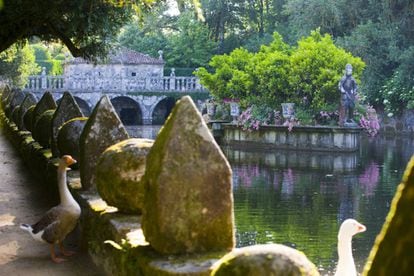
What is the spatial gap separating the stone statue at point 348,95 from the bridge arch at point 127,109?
Result: 25407mm

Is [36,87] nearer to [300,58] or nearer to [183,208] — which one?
[300,58]

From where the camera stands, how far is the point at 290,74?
28078mm

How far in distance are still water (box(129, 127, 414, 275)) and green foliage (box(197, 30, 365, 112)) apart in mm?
2812

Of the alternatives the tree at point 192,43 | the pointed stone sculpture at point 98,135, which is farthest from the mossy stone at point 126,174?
the tree at point 192,43

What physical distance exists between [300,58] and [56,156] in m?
19.9

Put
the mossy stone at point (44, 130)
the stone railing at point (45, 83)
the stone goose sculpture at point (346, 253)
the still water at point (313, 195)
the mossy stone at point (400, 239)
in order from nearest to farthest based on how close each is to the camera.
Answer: the mossy stone at point (400, 239) < the stone goose sculpture at point (346, 253) < the mossy stone at point (44, 130) < the still water at point (313, 195) < the stone railing at point (45, 83)

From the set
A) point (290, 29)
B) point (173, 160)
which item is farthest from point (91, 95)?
point (173, 160)

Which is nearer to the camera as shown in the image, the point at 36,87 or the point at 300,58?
the point at 300,58

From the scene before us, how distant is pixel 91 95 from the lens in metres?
47.6

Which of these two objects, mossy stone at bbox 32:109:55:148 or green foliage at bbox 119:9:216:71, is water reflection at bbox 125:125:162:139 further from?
mossy stone at bbox 32:109:55:148

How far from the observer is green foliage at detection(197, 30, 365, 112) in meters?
27.4

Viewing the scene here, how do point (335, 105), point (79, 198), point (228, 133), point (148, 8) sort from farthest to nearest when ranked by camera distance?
point (228, 133) < point (335, 105) < point (148, 8) < point (79, 198)

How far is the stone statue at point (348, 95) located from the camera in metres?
25.9

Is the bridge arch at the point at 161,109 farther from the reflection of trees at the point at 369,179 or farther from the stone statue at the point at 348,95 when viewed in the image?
the reflection of trees at the point at 369,179
